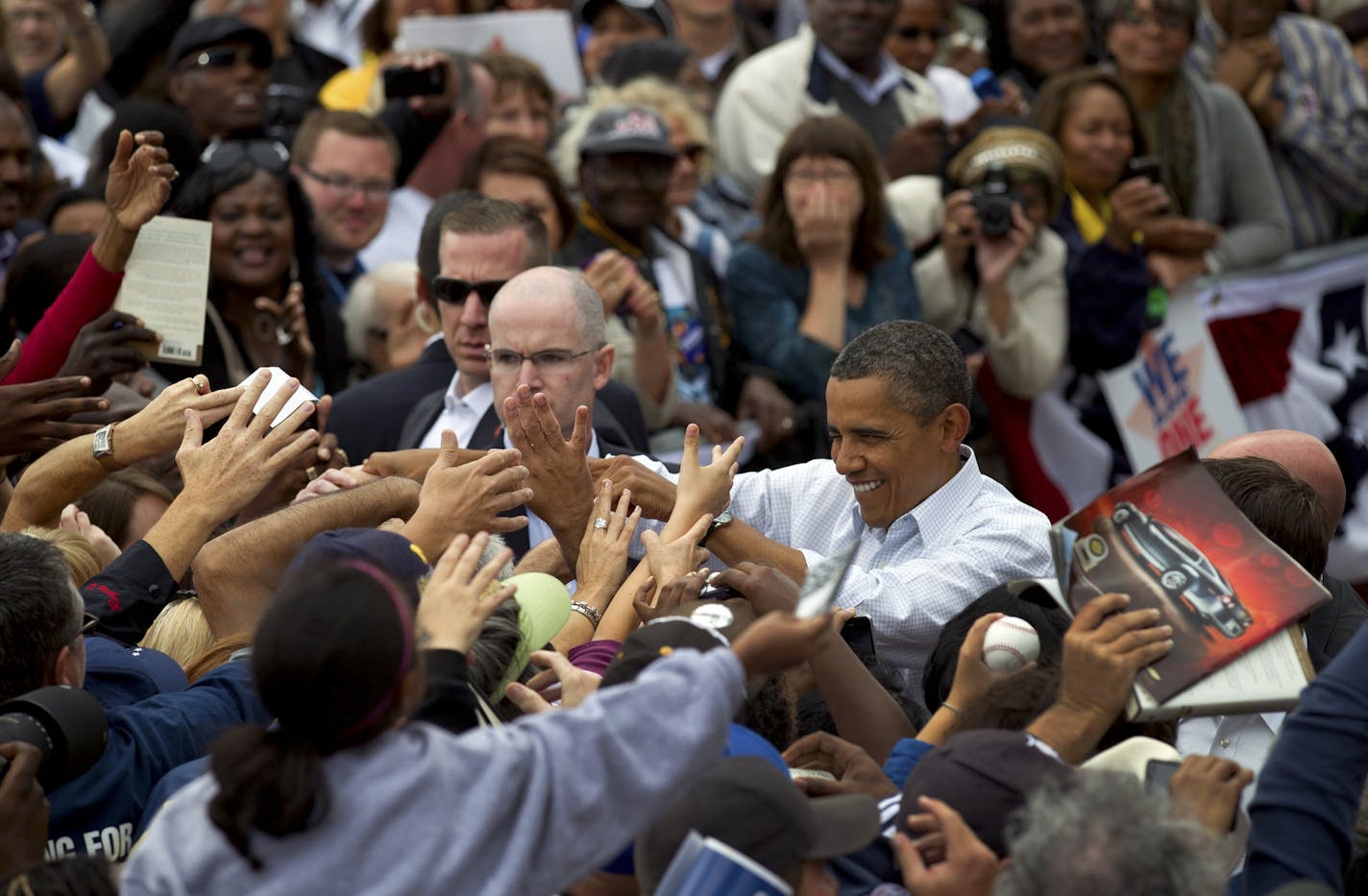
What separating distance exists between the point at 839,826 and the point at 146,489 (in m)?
2.71

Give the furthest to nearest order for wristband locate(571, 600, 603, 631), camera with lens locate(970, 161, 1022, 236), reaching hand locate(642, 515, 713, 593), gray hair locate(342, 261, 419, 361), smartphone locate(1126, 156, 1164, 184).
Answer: smartphone locate(1126, 156, 1164, 184)
camera with lens locate(970, 161, 1022, 236)
gray hair locate(342, 261, 419, 361)
wristband locate(571, 600, 603, 631)
reaching hand locate(642, 515, 713, 593)

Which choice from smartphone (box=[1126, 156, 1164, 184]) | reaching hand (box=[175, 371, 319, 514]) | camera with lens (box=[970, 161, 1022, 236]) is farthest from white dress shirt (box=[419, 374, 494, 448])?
smartphone (box=[1126, 156, 1164, 184])

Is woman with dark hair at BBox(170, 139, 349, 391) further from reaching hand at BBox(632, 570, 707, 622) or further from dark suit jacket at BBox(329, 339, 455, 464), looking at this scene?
reaching hand at BBox(632, 570, 707, 622)

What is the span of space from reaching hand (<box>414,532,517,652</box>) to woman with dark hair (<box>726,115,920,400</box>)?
405 centimetres

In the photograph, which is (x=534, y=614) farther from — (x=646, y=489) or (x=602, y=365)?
(x=602, y=365)

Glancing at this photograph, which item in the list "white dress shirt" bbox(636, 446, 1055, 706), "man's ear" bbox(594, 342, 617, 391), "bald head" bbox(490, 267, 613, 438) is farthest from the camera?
"man's ear" bbox(594, 342, 617, 391)

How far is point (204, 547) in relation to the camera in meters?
4.15

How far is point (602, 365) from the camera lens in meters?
5.45

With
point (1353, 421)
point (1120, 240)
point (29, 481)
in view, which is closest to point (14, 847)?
point (29, 481)

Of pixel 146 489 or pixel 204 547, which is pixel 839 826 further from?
pixel 146 489

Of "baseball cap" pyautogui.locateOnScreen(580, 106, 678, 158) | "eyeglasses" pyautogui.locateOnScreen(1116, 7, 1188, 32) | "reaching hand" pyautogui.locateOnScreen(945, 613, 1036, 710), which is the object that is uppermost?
"reaching hand" pyautogui.locateOnScreen(945, 613, 1036, 710)

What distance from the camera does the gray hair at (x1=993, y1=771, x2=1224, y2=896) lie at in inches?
105

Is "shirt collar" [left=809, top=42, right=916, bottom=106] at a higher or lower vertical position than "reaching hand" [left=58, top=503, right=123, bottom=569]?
lower

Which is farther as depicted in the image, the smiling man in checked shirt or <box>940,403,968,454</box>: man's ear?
<box>940,403,968,454</box>: man's ear
